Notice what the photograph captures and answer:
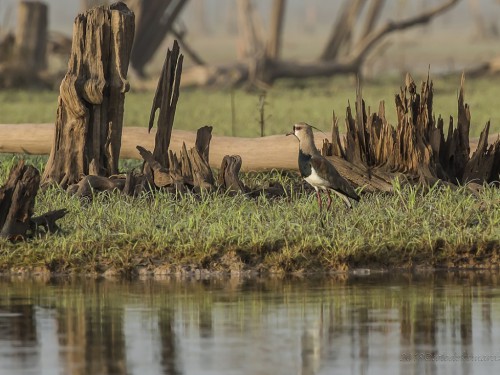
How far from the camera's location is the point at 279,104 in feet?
92.6

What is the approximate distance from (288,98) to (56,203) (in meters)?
16.5

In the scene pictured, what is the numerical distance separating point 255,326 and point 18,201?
3599 millimetres

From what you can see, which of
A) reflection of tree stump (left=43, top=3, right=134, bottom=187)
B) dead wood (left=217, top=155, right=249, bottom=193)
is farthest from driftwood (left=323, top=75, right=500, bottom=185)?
reflection of tree stump (left=43, top=3, right=134, bottom=187)

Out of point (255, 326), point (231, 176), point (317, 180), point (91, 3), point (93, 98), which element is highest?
point (91, 3)

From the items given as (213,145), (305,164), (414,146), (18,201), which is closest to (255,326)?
(18,201)

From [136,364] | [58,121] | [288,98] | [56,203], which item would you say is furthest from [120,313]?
[288,98]

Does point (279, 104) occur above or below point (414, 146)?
above

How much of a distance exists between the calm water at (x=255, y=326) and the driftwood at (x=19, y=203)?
0.94 metres

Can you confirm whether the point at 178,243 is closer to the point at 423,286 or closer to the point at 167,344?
the point at 423,286

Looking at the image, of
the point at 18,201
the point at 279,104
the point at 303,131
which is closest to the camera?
the point at 18,201

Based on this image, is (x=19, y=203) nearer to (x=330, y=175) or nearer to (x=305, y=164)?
(x=305, y=164)

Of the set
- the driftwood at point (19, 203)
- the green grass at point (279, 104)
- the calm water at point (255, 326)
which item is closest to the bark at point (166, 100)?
the driftwood at point (19, 203)

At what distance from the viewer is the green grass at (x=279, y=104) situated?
24.6 m

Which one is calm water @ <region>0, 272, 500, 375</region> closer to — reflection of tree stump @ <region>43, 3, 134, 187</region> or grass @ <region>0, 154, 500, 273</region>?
grass @ <region>0, 154, 500, 273</region>
